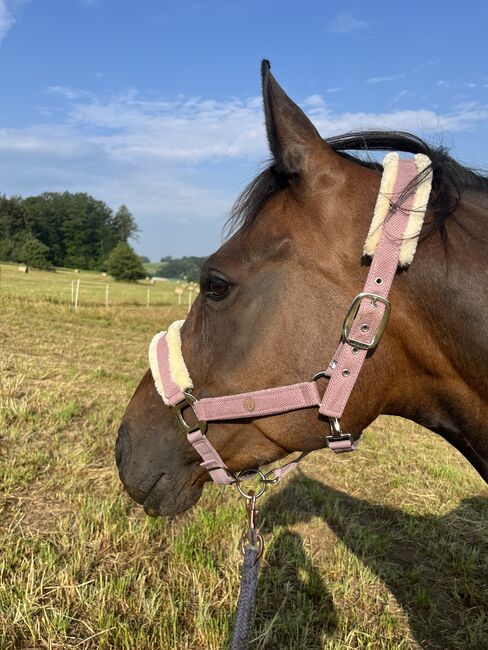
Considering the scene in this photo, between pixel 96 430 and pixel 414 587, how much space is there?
3.84 meters

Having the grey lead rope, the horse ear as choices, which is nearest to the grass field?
the grey lead rope

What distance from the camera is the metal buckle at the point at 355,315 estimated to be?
5.52 ft

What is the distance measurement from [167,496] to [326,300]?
3.78 ft

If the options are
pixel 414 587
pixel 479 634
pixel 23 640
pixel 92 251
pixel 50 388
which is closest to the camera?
pixel 23 640

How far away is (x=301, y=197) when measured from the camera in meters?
1.84

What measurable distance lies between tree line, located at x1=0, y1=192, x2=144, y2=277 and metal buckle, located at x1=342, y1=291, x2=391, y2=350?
71760mm

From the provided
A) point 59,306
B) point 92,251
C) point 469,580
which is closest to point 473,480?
point 469,580

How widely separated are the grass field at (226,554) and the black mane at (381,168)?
2348mm

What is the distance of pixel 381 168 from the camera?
202cm

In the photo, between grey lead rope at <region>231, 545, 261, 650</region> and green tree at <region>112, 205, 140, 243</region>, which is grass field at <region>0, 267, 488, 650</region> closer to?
grey lead rope at <region>231, 545, 261, 650</region>

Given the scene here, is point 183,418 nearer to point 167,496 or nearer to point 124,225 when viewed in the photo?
point 167,496

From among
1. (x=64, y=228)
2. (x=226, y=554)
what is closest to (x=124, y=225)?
(x=64, y=228)

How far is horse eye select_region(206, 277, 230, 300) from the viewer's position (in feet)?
6.30

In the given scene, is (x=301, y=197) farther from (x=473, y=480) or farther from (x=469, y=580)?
(x=473, y=480)
